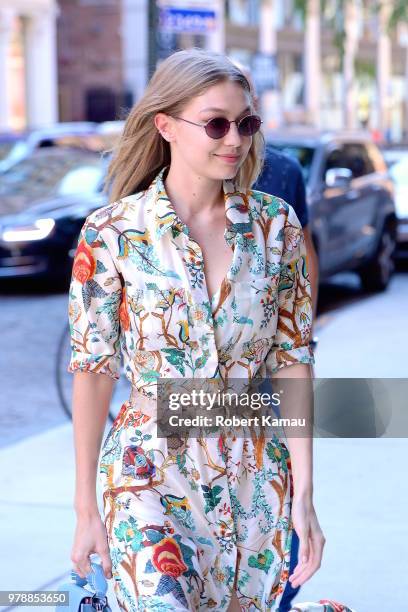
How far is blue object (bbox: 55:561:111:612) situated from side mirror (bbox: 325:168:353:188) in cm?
932

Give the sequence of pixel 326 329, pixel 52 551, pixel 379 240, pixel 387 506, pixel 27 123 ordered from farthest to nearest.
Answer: pixel 27 123, pixel 379 240, pixel 326 329, pixel 387 506, pixel 52 551

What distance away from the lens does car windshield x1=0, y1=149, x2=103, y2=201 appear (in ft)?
45.6

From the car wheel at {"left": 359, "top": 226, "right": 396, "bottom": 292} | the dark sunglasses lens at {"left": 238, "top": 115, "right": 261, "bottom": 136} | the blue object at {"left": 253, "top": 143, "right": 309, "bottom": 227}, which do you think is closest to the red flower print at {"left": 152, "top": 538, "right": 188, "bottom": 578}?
the dark sunglasses lens at {"left": 238, "top": 115, "right": 261, "bottom": 136}

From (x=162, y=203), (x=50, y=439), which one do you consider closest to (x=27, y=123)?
(x=50, y=439)

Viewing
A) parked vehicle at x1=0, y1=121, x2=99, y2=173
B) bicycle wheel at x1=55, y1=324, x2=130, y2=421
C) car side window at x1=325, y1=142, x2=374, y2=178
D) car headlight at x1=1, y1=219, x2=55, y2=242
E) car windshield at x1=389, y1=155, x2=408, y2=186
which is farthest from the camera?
parked vehicle at x1=0, y1=121, x2=99, y2=173

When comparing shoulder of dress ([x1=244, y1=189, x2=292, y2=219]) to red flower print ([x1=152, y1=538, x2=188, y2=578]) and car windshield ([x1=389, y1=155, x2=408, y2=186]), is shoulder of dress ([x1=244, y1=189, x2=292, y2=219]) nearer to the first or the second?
red flower print ([x1=152, y1=538, x2=188, y2=578])

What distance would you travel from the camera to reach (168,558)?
2.54 m

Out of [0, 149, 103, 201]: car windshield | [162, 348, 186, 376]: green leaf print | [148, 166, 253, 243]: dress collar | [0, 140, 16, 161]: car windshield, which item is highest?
[0, 140, 16, 161]: car windshield

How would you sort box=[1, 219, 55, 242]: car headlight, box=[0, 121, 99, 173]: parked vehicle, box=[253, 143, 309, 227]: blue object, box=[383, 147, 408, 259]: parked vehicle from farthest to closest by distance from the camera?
box=[0, 121, 99, 173]: parked vehicle
box=[383, 147, 408, 259]: parked vehicle
box=[1, 219, 55, 242]: car headlight
box=[253, 143, 309, 227]: blue object

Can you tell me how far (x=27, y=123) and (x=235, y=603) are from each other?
1255 inches

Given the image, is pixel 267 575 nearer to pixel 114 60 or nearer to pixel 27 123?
pixel 27 123

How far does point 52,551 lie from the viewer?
16.4ft

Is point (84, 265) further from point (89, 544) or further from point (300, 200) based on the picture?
point (300, 200)

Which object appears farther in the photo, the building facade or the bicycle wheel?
the building facade
